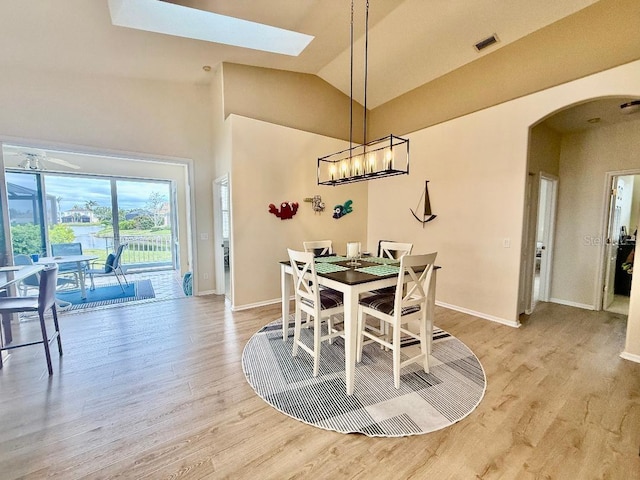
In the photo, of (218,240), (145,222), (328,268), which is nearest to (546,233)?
(328,268)

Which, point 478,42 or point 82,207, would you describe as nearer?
point 478,42

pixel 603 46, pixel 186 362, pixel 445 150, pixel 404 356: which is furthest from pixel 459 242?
pixel 186 362

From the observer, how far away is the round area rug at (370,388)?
6.22 ft

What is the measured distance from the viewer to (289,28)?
10.8 ft

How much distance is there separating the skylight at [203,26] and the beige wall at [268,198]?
37.1 inches

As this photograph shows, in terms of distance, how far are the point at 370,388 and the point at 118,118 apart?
4891mm

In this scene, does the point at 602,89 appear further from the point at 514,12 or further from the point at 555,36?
the point at 514,12

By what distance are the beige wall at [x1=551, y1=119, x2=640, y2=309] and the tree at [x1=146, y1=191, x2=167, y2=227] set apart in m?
8.69

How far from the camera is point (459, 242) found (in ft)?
13.3

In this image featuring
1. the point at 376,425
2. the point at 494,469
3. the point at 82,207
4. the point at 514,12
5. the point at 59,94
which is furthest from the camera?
the point at 82,207

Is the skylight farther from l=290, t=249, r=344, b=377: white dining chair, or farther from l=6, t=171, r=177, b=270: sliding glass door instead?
l=6, t=171, r=177, b=270: sliding glass door

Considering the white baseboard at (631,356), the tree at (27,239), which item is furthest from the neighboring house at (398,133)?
the tree at (27,239)

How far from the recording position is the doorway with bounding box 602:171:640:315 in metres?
4.05

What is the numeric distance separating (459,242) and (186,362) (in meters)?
3.80
